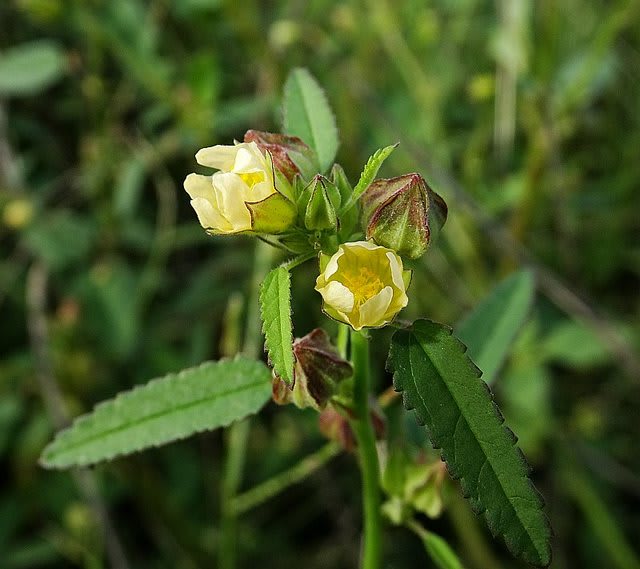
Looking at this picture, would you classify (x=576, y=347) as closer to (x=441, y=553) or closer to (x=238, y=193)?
(x=441, y=553)

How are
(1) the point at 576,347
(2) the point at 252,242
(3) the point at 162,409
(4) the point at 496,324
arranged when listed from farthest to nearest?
(2) the point at 252,242
(1) the point at 576,347
(4) the point at 496,324
(3) the point at 162,409

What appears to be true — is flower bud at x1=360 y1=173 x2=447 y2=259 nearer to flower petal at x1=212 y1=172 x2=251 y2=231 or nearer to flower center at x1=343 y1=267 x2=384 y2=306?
flower center at x1=343 y1=267 x2=384 y2=306

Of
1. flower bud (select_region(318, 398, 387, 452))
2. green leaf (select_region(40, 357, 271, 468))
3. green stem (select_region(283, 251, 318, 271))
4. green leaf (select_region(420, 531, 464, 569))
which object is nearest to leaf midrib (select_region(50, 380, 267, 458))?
green leaf (select_region(40, 357, 271, 468))

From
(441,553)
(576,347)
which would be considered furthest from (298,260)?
(576,347)

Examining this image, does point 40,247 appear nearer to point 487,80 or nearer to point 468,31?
point 487,80

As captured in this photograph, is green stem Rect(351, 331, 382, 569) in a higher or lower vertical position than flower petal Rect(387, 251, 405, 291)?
lower

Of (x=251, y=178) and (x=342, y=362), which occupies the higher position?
(x=251, y=178)

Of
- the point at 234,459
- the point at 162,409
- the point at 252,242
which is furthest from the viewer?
the point at 252,242

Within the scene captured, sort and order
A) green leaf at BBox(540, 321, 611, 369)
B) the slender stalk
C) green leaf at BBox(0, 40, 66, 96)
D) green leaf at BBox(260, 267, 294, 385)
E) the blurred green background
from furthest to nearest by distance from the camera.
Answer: green leaf at BBox(0, 40, 66, 96) < green leaf at BBox(540, 321, 611, 369) < the blurred green background < the slender stalk < green leaf at BBox(260, 267, 294, 385)
